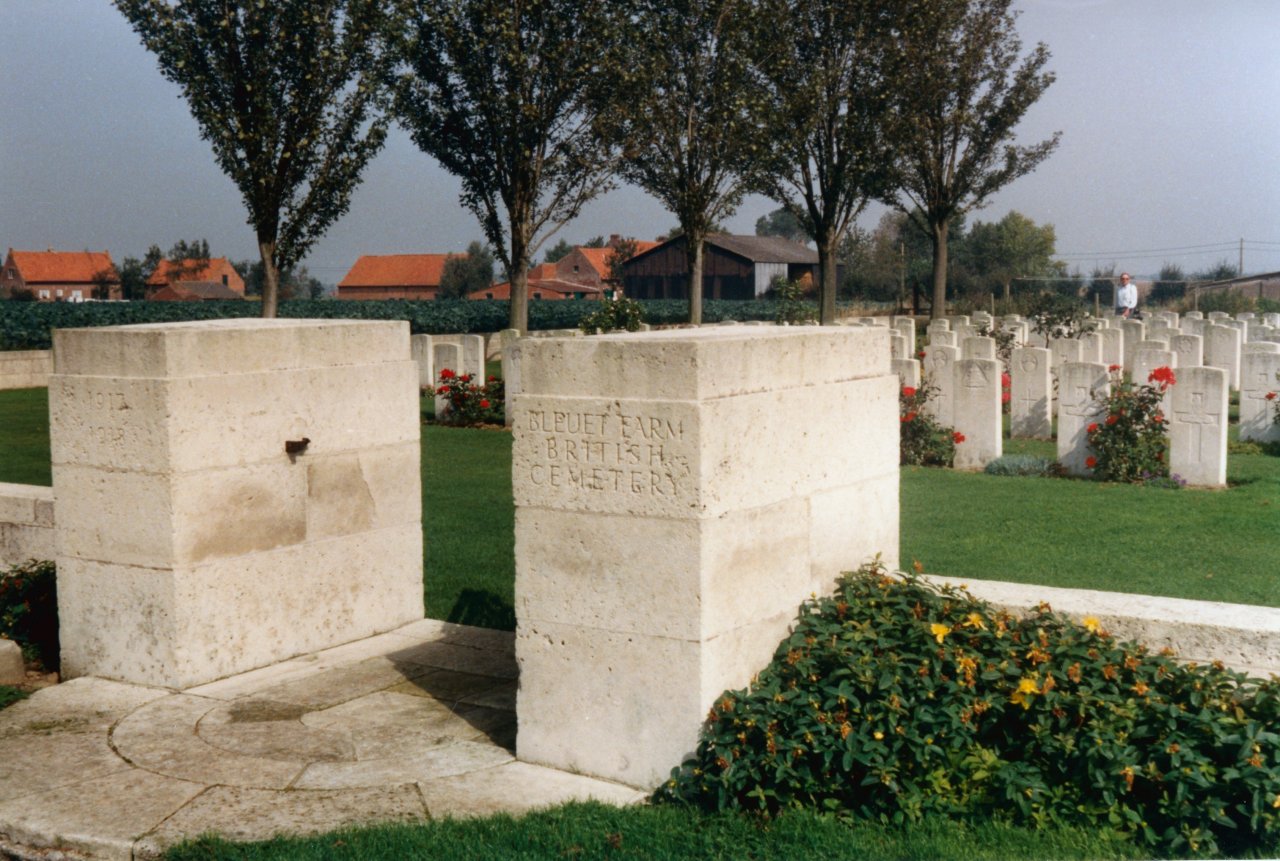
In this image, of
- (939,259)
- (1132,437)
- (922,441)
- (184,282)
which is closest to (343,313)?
(939,259)

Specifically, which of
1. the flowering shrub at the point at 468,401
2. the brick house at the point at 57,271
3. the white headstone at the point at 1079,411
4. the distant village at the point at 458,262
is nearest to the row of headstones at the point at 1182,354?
the white headstone at the point at 1079,411

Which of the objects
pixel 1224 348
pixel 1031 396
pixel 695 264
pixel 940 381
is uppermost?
pixel 695 264

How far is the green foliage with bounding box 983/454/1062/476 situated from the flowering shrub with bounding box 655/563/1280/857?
8.09 m

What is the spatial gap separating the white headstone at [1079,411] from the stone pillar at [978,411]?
0.64 meters

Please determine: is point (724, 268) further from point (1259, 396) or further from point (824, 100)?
point (1259, 396)

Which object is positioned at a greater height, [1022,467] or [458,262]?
[458,262]

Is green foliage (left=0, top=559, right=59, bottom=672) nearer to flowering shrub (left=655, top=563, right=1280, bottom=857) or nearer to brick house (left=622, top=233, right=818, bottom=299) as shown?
flowering shrub (left=655, top=563, right=1280, bottom=857)

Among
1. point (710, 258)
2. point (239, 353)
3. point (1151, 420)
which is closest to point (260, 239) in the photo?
point (1151, 420)

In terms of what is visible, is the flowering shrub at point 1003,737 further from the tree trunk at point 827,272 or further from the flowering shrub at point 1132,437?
the tree trunk at point 827,272

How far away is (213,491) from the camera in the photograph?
5594mm

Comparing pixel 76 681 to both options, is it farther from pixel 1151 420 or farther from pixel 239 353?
pixel 1151 420

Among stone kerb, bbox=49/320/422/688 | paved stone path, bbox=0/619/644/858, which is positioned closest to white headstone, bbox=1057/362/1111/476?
paved stone path, bbox=0/619/644/858

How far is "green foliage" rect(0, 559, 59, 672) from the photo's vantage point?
20.5 ft

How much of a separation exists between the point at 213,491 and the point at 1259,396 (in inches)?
468
